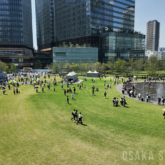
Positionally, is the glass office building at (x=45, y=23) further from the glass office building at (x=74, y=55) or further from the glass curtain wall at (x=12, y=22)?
the glass office building at (x=74, y=55)

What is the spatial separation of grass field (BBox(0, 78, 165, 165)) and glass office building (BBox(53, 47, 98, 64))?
76.7 m

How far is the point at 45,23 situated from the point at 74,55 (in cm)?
7862

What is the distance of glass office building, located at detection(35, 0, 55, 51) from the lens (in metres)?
149

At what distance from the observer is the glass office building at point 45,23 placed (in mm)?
148688

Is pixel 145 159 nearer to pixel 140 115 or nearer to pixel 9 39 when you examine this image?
pixel 140 115

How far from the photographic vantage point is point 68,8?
121 metres

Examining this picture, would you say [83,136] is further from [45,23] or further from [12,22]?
[45,23]

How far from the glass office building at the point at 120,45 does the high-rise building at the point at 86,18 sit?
731 centimetres

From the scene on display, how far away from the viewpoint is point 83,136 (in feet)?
49.9

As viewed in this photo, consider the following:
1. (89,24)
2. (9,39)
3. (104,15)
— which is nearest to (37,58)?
(9,39)
